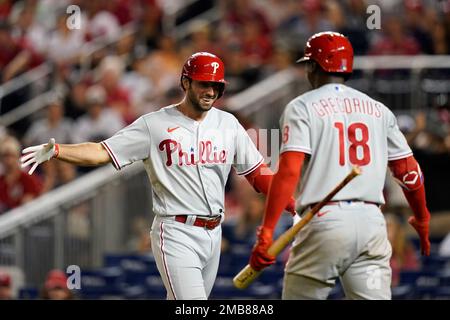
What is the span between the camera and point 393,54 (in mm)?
12930

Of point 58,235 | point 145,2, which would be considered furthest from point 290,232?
point 145,2

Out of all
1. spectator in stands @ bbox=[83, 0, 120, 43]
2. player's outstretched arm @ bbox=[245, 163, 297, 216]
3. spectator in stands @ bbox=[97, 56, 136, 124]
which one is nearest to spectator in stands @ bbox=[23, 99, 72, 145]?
spectator in stands @ bbox=[97, 56, 136, 124]

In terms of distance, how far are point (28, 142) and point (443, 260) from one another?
14.5 feet

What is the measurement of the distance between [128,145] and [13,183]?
4661 millimetres

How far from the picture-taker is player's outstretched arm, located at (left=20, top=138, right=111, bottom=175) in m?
6.80

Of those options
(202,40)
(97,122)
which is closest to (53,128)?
(97,122)

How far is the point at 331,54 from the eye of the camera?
712cm

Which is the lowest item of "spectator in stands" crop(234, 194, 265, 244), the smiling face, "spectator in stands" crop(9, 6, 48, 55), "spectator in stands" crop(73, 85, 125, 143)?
"spectator in stands" crop(234, 194, 265, 244)

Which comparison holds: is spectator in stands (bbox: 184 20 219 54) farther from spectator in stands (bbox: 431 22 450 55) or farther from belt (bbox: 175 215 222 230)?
belt (bbox: 175 215 222 230)

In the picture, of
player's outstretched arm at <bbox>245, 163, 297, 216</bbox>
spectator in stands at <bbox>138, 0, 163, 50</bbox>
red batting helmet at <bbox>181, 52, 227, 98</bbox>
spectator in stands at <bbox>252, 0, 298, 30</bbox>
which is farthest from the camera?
spectator in stands at <bbox>252, 0, 298, 30</bbox>

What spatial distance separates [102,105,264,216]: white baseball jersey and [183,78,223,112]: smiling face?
13 centimetres

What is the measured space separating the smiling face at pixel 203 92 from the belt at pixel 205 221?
1.92ft

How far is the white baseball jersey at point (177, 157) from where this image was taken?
704 centimetres

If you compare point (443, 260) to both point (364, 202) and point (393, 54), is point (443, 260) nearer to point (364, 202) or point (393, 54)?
point (393, 54)
